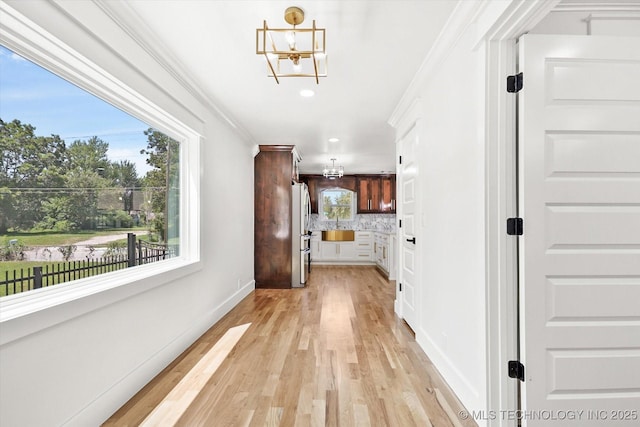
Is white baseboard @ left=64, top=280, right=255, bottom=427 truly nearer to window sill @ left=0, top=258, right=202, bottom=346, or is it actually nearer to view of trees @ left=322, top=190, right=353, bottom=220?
window sill @ left=0, top=258, right=202, bottom=346

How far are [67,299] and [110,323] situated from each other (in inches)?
13.9

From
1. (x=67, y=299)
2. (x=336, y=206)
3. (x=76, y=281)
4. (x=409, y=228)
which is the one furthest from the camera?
(x=336, y=206)

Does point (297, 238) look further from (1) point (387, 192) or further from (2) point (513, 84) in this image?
(2) point (513, 84)

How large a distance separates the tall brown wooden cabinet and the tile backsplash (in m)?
3.32

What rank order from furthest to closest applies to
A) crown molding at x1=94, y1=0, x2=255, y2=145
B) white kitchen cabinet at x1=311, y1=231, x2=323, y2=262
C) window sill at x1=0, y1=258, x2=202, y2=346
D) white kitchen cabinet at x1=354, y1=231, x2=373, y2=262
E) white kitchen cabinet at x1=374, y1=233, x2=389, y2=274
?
white kitchen cabinet at x1=311, y1=231, x2=323, y2=262, white kitchen cabinet at x1=354, y1=231, x2=373, y2=262, white kitchen cabinet at x1=374, y1=233, x2=389, y2=274, crown molding at x1=94, y1=0, x2=255, y2=145, window sill at x1=0, y1=258, x2=202, y2=346

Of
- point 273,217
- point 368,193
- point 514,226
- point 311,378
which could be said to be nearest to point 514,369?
point 514,226

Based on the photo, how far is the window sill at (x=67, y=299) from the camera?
133 centimetres

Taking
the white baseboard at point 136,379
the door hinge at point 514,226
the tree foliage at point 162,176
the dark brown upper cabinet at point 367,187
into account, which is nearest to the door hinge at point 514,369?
the door hinge at point 514,226

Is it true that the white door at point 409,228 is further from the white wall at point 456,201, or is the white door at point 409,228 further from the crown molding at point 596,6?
the crown molding at point 596,6

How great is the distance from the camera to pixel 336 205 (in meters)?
8.72

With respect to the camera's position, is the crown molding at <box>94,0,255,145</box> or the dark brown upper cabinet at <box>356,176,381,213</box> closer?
the crown molding at <box>94,0,255,145</box>

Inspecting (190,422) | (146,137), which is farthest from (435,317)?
(146,137)

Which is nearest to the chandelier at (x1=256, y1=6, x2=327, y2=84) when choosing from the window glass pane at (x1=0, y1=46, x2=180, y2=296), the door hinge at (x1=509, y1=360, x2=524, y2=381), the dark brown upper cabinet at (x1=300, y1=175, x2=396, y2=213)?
the window glass pane at (x1=0, y1=46, x2=180, y2=296)

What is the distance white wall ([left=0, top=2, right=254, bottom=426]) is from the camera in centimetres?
138
